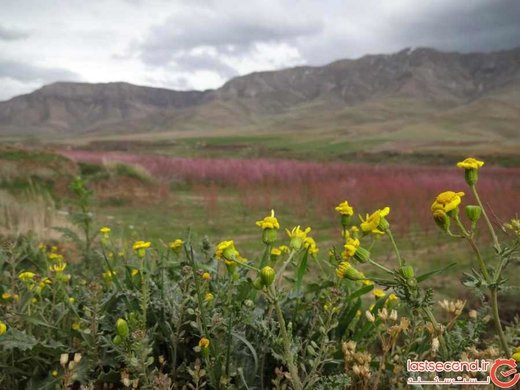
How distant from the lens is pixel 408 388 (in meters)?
1.32

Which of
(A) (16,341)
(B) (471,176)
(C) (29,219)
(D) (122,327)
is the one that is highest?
(B) (471,176)

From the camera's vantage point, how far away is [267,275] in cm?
114

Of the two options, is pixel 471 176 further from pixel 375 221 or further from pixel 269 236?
pixel 269 236

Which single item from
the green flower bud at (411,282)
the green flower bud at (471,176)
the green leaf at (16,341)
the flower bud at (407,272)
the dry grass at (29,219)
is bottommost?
the dry grass at (29,219)

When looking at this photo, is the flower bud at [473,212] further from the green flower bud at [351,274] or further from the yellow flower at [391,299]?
the yellow flower at [391,299]

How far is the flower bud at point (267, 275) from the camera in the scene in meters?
1.13

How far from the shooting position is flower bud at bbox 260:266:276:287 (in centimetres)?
113

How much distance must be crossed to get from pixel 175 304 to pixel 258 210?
9813 mm

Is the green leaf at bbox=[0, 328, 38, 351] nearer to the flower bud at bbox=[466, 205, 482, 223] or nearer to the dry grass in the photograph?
the flower bud at bbox=[466, 205, 482, 223]

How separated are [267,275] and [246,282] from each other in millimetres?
533

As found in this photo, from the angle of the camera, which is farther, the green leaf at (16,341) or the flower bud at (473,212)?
the green leaf at (16,341)

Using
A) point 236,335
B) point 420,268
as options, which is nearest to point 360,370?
point 236,335

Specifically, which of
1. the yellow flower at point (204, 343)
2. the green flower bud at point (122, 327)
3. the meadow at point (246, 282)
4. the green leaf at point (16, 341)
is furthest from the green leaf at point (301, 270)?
the green leaf at point (16, 341)

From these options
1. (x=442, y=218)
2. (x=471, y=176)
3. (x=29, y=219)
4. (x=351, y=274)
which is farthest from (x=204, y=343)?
(x=29, y=219)
